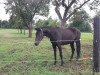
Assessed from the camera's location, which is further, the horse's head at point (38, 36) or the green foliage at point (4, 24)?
the green foliage at point (4, 24)

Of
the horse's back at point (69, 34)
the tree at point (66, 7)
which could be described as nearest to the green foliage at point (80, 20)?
the tree at point (66, 7)

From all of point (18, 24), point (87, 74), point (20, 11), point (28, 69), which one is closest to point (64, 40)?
point (28, 69)

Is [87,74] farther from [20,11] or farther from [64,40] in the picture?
[20,11]

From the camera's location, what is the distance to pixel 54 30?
37.3ft

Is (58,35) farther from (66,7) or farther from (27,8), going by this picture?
(27,8)

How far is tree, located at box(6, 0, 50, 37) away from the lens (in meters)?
40.7

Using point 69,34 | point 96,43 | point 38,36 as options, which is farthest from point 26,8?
point 96,43

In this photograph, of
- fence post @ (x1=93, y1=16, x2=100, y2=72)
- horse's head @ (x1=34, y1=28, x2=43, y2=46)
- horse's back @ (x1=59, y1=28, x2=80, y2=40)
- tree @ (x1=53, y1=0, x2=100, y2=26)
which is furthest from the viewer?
tree @ (x1=53, y1=0, x2=100, y2=26)

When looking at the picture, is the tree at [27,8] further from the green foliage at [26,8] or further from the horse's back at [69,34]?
the horse's back at [69,34]

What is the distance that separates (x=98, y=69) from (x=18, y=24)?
4073 centimetres

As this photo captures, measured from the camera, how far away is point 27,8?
41438 mm

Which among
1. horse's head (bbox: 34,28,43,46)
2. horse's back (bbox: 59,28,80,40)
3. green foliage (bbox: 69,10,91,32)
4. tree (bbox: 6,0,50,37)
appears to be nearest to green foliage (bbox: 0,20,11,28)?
green foliage (bbox: 69,10,91,32)

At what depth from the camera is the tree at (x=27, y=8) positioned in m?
40.7

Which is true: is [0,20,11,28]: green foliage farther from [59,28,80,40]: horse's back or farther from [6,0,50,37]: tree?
[59,28,80,40]: horse's back
